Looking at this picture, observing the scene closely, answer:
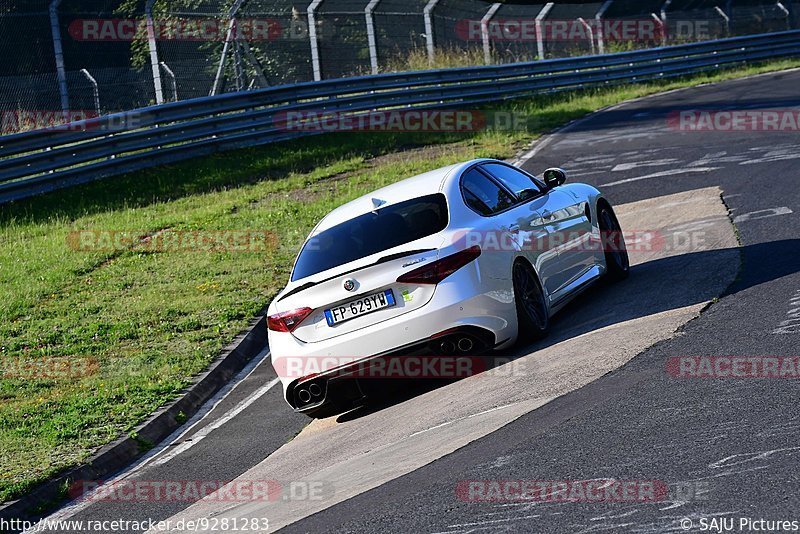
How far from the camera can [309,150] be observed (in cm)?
2169

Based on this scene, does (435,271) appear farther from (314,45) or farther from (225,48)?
(314,45)

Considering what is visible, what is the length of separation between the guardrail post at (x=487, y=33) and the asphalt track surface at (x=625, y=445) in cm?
1941

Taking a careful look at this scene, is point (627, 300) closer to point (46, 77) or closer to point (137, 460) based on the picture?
point (137, 460)

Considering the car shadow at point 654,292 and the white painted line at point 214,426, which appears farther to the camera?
the car shadow at point 654,292

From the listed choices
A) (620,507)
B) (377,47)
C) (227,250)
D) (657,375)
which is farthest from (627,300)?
(377,47)

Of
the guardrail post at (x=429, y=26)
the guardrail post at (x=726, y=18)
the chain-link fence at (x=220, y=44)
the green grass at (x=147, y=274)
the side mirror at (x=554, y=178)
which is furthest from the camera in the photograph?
the guardrail post at (x=726, y=18)

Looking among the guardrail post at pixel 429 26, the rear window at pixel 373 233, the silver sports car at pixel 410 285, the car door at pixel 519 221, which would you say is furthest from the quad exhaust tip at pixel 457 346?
the guardrail post at pixel 429 26

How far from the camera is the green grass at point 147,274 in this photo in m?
9.41

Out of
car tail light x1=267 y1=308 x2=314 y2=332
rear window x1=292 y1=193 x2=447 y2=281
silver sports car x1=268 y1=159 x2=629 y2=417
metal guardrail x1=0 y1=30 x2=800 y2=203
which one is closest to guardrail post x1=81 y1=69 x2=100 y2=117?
metal guardrail x1=0 y1=30 x2=800 y2=203

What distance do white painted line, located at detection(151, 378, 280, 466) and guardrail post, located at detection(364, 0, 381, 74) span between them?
55.7ft

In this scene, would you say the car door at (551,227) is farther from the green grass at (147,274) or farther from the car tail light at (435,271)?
the green grass at (147,274)

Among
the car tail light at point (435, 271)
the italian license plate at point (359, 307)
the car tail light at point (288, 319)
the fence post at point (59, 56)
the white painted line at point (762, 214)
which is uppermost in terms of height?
the fence post at point (59, 56)

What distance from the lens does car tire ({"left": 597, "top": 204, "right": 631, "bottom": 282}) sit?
34.5ft

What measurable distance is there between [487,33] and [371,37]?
17.7 ft
